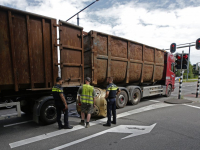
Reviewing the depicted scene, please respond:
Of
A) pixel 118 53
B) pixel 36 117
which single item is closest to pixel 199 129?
pixel 118 53

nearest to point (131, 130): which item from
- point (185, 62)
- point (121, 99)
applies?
point (121, 99)

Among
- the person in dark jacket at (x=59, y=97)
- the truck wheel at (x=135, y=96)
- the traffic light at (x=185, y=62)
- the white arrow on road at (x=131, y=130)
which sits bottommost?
the white arrow on road at (x=131, y=130)

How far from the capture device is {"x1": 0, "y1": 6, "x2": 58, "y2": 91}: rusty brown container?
3811 mm

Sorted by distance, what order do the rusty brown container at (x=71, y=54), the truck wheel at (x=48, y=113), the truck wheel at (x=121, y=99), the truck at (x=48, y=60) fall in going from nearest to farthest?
the truck at (x=48, y=60)
the truck wheel at (x=48, y=113)
the rusty brown container at (x=71, y=54)
the truck wheel at (x=121, y=99)

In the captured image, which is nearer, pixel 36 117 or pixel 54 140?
pixel 54 140

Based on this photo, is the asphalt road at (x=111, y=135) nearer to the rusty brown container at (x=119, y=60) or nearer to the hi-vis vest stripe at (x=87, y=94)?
the hi-vis vest stripe at (x=87, y=94)

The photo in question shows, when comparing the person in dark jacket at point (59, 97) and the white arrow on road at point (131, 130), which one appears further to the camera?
the person in dark jacket at point (59, 97)

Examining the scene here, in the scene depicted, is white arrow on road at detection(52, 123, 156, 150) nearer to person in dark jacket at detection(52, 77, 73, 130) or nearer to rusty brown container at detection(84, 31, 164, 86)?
person in dark jacket at detection(52, 77, 73, 130)

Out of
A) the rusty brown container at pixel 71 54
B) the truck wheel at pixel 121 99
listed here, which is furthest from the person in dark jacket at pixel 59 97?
the truck wheel at pixel 121 99

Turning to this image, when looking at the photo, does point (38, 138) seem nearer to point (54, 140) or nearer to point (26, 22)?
point (54, 140)

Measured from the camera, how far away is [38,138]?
147 inches

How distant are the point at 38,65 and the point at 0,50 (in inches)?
40.5

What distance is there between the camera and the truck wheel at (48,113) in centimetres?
451

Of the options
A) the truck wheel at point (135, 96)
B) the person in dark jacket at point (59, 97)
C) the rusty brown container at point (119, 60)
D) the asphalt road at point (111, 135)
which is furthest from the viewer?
the truck wheel at point (135, 96)
